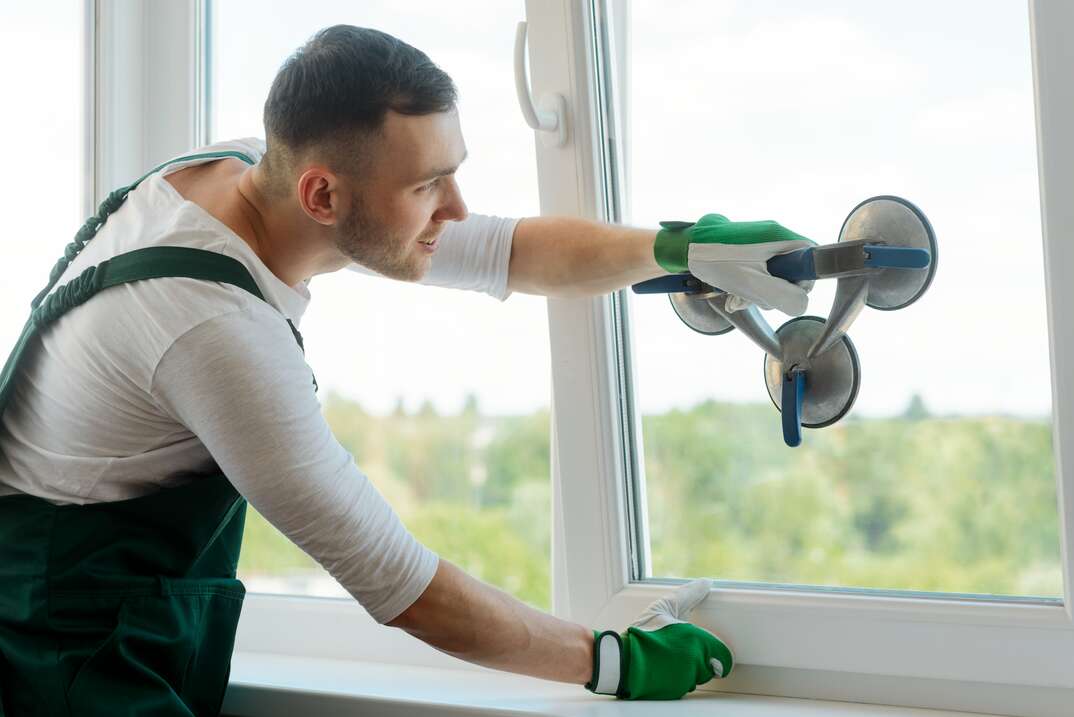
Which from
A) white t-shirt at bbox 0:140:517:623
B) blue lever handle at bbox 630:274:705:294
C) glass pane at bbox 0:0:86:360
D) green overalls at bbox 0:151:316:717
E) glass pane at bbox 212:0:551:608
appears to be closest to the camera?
white t-shirt at bbox 0:140:517:623

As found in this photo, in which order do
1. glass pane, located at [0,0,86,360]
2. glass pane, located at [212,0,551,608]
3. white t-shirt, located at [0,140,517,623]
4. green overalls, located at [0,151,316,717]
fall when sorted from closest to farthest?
white t-shirt, located at [0,140,517,623] < green overalls, located at [0,151,316,717] < glass pane, located at [212,0,551,608] < glass pane, located at [0,0,86,360]

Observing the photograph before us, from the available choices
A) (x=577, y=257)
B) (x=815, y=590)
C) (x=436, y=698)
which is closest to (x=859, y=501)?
(x=815, y=590)

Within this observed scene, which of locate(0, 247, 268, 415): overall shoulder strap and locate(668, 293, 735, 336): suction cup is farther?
locate(668, 293, 735, 336): suction cup

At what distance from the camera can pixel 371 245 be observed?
126cm

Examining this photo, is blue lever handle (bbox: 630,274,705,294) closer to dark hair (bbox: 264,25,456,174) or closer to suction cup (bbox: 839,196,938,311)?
suction cup (bbox: 839,196,938,311)

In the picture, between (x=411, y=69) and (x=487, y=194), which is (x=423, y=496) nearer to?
(x=487, y=194)

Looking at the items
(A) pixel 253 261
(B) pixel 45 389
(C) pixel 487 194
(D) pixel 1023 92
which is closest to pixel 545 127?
(C) pixel 487 194

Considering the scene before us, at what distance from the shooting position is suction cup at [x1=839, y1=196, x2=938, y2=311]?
118 cm

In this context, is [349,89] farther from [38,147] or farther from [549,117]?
[38,147]

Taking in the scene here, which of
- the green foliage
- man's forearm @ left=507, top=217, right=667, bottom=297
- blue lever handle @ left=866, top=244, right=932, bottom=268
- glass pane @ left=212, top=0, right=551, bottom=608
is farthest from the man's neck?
blue lever handle @ left=866, top=244, right=932, bottom=268

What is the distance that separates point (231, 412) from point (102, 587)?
311mm

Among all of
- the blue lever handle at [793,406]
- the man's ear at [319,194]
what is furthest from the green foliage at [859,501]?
the man's ear at [319,194]

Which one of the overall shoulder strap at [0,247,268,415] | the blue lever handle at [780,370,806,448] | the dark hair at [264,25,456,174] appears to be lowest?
the blue lever handle at [780,370,806,448]

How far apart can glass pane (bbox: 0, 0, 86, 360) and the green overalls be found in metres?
0.69
